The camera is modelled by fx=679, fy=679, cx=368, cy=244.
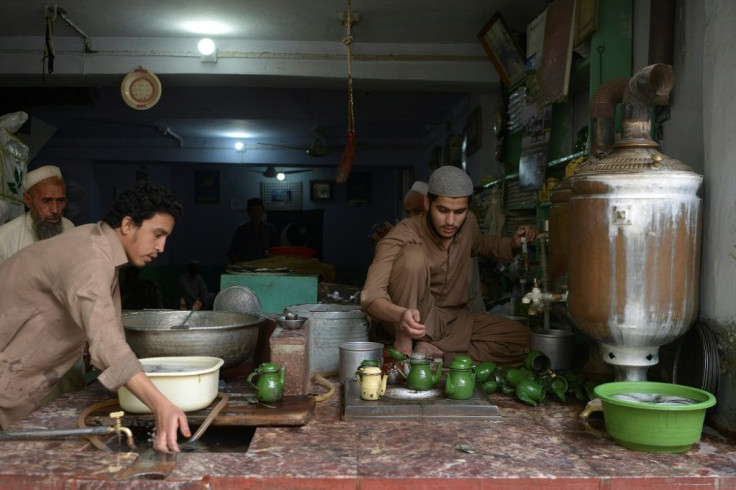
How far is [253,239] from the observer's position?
36.4ft

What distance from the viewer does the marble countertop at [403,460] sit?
2.31 meters

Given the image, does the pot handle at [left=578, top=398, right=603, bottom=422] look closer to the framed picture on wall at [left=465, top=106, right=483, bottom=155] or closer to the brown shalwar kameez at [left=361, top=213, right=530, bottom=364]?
the brown shalwar kameez at [left=361, top=213, right=530, bottom=364]

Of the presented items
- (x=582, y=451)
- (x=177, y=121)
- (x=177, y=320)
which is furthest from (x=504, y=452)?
(x=177, y=121)

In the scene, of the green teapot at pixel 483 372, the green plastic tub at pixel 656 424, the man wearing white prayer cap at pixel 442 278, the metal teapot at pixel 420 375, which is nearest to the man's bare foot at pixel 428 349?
the man wearing white prayer cap at pixel 442 278

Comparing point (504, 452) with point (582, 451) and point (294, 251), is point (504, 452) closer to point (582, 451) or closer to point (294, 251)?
point (582, 451)

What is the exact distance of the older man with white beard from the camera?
4.73m

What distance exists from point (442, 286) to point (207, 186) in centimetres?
1258

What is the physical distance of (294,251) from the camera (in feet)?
28.6

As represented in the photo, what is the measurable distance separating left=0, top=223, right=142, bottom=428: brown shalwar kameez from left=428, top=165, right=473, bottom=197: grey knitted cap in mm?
2081

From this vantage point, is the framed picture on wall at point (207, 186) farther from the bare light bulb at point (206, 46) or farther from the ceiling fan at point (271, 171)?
the bare light bulb at point (206, 46)

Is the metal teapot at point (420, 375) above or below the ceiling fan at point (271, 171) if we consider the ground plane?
below

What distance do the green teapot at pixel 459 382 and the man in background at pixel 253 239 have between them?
8.19 meters

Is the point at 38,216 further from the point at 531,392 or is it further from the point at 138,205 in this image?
the point at 531,392

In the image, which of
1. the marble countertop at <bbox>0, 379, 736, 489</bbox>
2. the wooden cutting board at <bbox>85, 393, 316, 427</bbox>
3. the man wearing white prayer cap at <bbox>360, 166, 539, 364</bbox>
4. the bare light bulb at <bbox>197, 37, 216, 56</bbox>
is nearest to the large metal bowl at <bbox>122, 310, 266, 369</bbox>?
the wooden cutting board at <bbox>85, 393, 316, 427</bbox>
